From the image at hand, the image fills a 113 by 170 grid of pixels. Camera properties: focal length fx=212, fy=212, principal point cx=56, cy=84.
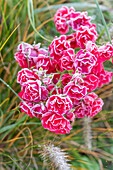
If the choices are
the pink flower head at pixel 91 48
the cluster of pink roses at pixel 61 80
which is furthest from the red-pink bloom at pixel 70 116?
the pink flower head at pixel 91 48

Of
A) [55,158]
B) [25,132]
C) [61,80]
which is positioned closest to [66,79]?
[61,80]

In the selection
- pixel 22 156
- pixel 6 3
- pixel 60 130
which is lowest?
pixel 22 156

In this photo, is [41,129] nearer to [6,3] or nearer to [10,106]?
[10,106]

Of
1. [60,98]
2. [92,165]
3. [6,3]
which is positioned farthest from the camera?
[6,3]

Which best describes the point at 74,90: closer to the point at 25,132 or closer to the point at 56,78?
the point at 56,78

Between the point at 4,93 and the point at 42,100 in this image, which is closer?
the point at 42,100

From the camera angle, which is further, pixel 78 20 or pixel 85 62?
pixel 78 20

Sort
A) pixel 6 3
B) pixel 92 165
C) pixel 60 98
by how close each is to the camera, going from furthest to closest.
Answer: pixel 6 3 → pixel 92 165 → pixel 60 98

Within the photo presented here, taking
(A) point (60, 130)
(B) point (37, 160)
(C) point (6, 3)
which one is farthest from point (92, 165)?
(C) point (6, 3)
